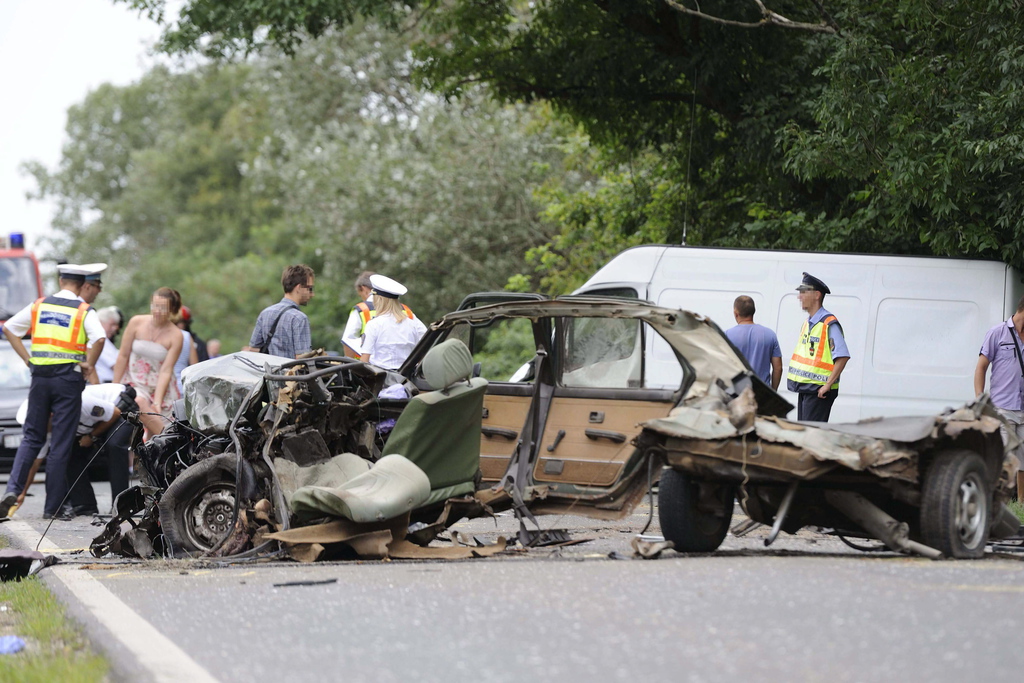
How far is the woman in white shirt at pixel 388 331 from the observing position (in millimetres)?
10297

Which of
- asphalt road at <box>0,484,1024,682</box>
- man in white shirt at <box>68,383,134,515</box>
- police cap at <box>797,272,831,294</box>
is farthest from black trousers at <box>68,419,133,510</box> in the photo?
police cap at <box>797,272,831,294</box>

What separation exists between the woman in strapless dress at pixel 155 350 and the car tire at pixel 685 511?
6476 millimetres

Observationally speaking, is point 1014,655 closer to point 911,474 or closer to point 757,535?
point 911,474

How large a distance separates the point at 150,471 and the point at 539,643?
3963mm

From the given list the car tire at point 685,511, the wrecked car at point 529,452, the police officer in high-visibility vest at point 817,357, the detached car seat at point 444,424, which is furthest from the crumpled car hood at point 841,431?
the police officer in high-visibility vest at point 817,357

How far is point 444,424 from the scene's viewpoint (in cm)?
750

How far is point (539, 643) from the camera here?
179 inches

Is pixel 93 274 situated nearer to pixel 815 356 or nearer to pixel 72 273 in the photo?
pixel 72 273

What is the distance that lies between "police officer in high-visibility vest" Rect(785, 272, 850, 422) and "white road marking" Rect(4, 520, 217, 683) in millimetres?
5917

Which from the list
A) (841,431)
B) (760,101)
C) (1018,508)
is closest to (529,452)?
(841,431)

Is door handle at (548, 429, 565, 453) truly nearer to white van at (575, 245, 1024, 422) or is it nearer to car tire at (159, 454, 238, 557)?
car tire at (159, 454, 238, 557)

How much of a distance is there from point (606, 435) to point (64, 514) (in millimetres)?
5011

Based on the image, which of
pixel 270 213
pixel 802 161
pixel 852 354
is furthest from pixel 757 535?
pixel 270 213

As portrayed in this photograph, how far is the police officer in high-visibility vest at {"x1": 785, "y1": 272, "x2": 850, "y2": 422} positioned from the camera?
34.5 ft
